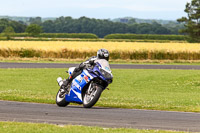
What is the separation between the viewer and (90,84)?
576 inches

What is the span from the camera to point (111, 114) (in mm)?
13547

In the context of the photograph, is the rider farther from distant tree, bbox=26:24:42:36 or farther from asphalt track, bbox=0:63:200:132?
distant tree, bbox=26:24:42:36

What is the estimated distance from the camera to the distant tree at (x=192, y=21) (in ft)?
408

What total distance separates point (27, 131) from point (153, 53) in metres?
45.3

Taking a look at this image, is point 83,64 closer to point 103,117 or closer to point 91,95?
point 91,95

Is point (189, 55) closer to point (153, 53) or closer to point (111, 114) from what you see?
point (153, 53)

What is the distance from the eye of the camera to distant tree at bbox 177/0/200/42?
12431cm

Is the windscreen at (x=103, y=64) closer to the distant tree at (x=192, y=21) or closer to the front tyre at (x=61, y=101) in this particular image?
the front tyre at (x=61, y=101)

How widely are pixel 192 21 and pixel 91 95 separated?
115667 mm

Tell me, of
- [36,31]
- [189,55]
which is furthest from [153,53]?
[36,31]

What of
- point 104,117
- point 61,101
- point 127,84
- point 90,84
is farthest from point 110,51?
point 104,117

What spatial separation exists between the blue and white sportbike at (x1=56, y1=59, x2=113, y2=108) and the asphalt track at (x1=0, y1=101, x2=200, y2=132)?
369 millimetres

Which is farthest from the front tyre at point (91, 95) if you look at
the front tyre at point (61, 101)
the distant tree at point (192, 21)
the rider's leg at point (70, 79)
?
the distant tree at point (192, 21)

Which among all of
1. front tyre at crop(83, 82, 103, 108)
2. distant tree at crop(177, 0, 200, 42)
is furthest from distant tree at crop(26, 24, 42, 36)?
front tyre at crop(83, 82, 103, 108)
